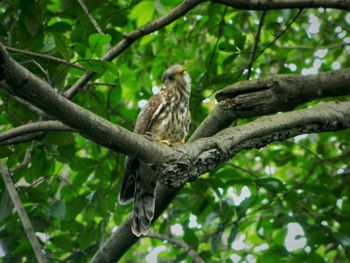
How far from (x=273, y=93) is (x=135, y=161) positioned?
137 cm

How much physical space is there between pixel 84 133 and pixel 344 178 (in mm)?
3178

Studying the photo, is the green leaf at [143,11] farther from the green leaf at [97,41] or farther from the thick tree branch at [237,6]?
the green leaf at [97,41]

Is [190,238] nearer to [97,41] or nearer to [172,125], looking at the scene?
[172,125]

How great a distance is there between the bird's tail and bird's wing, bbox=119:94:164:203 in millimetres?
47

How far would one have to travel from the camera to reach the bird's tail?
3920 mm

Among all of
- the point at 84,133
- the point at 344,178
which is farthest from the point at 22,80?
the point at 344,178

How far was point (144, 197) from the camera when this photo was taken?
14.2 feet

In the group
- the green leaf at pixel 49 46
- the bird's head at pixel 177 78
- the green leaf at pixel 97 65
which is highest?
the green leaf at pixel 97 65

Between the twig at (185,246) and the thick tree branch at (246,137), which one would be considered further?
the twig at (185,246)

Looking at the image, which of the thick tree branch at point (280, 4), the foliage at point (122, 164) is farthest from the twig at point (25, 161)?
the thick tree branch at point (280, 4)

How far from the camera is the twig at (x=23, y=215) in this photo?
3.70m

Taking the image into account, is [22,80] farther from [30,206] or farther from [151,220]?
A: [30,206]

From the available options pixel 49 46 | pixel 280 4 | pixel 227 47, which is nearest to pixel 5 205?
pixel 49 46

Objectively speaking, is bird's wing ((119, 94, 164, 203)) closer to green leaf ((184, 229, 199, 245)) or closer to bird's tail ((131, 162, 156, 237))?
bird's tail ((131, 162, 156, 237))
